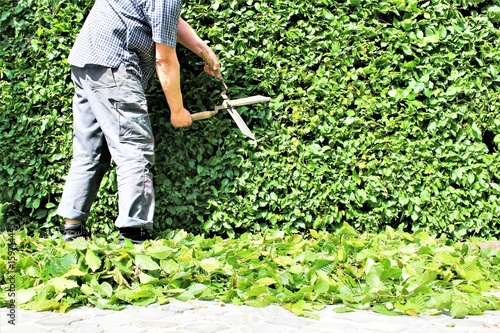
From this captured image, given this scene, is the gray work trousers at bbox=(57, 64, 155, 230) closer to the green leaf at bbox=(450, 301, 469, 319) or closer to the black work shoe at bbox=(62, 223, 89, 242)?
the black work shoe at bbox=(62, 223, 89, 242)

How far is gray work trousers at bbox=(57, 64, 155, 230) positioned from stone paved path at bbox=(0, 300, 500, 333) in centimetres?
97

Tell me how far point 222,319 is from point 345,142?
2.20 meters

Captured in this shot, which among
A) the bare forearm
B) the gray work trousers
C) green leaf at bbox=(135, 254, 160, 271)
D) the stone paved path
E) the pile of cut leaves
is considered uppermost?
the bare forearm

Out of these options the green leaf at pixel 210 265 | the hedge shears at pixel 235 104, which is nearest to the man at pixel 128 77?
the hedge shears at pixel 235 104

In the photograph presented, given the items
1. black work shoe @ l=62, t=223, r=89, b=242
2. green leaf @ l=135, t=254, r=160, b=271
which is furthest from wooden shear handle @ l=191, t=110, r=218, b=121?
green leaf @ l=135, t=254, r=160, b=271

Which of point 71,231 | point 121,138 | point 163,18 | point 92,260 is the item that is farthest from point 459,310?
point 71,231

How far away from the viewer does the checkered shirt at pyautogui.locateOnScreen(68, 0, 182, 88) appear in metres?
3.61

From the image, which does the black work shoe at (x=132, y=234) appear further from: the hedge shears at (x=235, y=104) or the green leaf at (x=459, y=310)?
the green leaf at (x=459, y=310)

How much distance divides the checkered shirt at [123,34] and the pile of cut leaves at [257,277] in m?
1.25

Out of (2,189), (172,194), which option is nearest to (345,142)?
(172,194)

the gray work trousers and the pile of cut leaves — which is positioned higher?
the gray work trousers

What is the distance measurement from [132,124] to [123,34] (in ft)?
2.02

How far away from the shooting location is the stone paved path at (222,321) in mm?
2525

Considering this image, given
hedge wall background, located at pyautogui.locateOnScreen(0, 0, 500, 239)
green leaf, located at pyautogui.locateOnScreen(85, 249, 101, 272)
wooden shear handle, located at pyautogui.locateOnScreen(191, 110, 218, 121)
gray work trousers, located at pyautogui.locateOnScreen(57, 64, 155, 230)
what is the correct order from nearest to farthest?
green leaf, located at pyautogui.locateOnScreen(85, 249, 101, 272) → gray work trousers, located at pyautogui.locateOnScreen(57, 64, 155, 230) → wooden shear handle, located at pyautogui.locateOnScreen(191, 110, 218, 121) → hedge wall background, located at pyautogui.locateOnScreen(0, 0, 500, 239)
